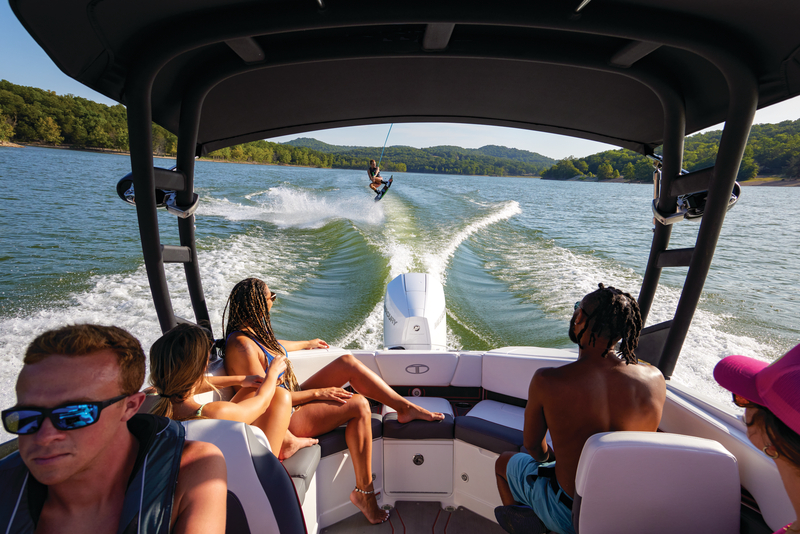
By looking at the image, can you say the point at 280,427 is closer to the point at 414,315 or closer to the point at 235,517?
the point at 235,517

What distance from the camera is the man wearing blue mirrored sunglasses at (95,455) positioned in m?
0.73

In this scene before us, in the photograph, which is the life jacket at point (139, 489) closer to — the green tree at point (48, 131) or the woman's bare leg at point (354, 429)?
the woman's bare leg at point (354, 429)

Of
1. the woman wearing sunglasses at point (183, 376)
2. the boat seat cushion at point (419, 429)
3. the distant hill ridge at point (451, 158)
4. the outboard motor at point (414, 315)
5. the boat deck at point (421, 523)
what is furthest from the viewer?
the distant hill ridge at point (451, 158)

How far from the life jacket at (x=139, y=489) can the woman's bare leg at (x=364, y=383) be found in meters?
1.26

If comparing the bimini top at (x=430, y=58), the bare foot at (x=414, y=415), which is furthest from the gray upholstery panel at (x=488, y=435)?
the bimini top at (x=430, y=58)

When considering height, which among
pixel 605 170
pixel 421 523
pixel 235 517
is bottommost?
pixel 421 523

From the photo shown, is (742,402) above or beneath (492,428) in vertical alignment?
above

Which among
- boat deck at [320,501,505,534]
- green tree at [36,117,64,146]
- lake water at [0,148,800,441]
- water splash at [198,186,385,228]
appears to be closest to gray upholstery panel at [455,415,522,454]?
boat deck at [320,501,505,534]

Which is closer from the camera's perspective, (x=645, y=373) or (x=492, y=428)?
(x=645, y=373)

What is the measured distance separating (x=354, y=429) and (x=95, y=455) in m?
1.28

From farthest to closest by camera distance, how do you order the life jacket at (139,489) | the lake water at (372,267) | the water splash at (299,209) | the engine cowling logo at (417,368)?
the water splash at (299,209), the lake water at (372,267), the engine cowling logo at (417,368), the life jacket at (139,489)

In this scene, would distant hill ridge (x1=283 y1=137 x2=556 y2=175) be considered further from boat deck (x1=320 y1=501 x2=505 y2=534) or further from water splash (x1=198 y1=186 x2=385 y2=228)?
boat deck (x1=320 y1=501 x2=505 y2=534)

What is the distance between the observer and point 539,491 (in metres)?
1.49

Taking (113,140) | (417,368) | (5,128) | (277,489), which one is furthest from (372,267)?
(5,128)
